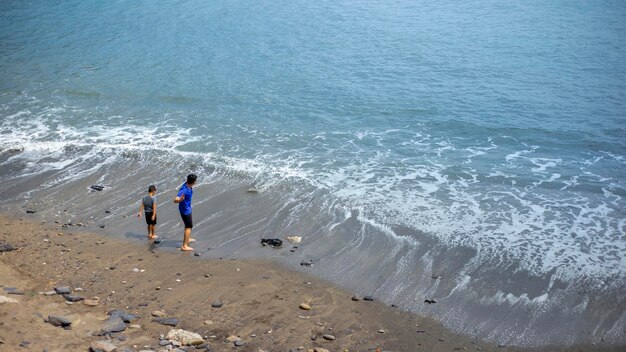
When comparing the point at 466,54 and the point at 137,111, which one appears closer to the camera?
the point at 137,111

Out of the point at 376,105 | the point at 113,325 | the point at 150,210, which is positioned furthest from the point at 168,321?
the point at 376,105

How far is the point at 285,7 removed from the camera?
42.3 m

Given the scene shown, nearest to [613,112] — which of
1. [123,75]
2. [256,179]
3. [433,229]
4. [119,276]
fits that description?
[433,229]

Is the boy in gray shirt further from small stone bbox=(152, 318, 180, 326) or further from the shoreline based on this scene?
small stone bbox=(152, 318, 180, 326)

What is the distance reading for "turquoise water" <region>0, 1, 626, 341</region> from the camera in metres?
16.9

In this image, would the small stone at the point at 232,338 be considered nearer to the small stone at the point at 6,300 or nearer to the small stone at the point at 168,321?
the small stone at the point at 168,321

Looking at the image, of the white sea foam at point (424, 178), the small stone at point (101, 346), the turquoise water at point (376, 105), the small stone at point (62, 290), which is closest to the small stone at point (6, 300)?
the small stone at point (62, 290)

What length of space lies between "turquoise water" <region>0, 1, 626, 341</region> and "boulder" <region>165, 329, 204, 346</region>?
6.83m

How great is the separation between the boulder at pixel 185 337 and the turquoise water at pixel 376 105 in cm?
683

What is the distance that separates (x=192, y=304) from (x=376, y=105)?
53.7 feet

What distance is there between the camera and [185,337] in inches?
402

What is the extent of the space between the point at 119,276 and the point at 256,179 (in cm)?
682

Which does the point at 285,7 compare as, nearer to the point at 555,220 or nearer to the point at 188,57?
the point at 188,57

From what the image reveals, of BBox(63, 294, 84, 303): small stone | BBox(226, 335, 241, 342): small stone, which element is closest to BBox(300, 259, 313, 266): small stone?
BBox(226, 335, 241, 342): small stone
